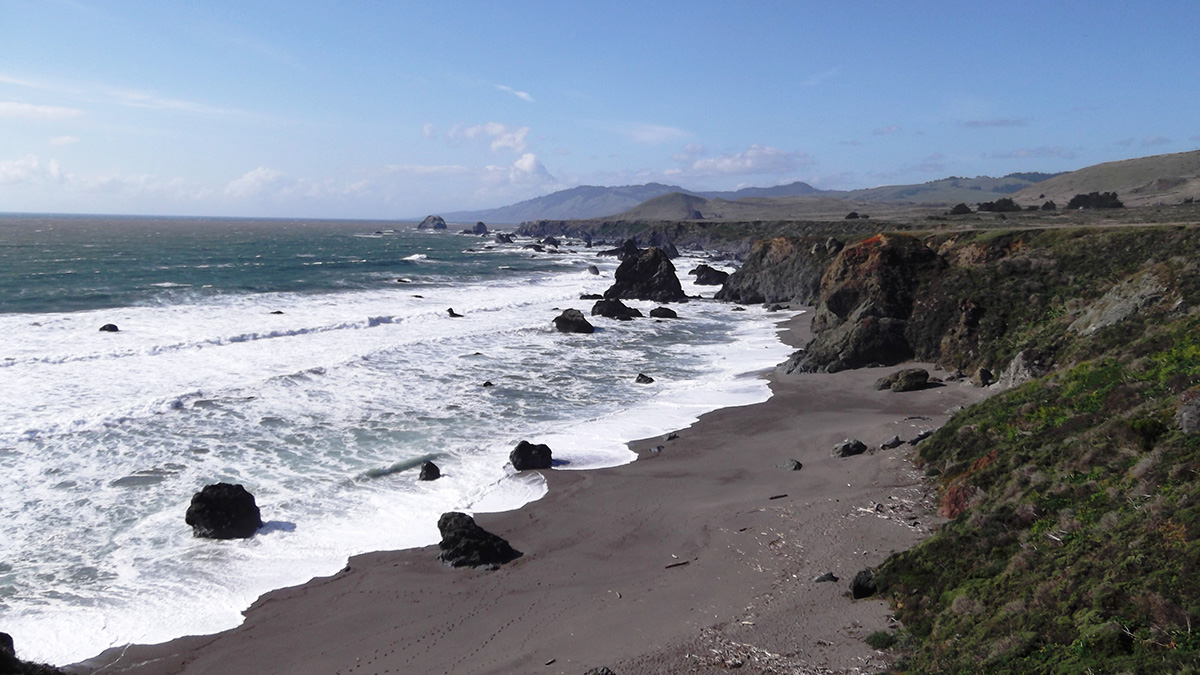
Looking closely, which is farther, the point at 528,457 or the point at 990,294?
the point at 990,294

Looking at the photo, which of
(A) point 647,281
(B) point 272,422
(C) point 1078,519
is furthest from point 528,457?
(A) point 647,281

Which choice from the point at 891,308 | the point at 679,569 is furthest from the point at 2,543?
the point at 891,308

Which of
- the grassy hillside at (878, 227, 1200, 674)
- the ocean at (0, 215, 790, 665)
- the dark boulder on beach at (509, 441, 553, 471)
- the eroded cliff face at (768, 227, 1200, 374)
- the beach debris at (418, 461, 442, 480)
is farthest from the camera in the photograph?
the eroded cliff face at (768, 227, 1200, 374)

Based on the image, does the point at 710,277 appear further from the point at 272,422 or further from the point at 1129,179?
the point at 1129,179

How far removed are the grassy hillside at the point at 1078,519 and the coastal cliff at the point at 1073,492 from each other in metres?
0.02

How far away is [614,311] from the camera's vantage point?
42.9 metres

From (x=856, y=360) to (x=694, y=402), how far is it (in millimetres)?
7109

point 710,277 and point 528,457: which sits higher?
point 710,277

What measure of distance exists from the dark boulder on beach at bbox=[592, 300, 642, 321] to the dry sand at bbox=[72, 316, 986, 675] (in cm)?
2631

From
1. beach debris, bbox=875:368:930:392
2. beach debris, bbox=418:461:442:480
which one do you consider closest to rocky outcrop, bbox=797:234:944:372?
beach debris, bbox=875:368:930:392

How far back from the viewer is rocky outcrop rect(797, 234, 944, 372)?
85.1ft

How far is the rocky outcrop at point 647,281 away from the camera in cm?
5106

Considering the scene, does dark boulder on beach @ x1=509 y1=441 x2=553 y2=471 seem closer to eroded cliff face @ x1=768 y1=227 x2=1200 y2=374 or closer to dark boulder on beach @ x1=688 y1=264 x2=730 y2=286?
eroded cliff face @ x1=768 y1=227 x2=1200 y2=374

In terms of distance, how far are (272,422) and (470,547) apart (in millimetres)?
10971
